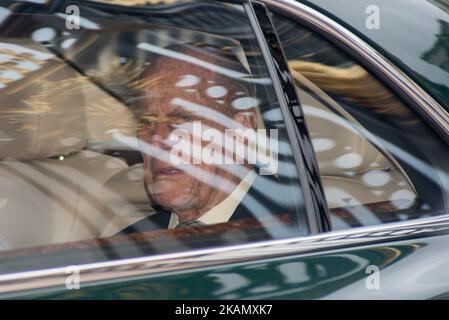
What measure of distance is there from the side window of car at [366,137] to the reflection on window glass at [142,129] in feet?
0.37

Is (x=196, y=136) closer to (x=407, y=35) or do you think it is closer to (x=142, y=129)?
(x=142, y=129)

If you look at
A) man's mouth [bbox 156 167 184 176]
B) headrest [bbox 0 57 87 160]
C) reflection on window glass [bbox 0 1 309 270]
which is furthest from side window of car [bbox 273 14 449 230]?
headrest [bbox 0 57 87 160]

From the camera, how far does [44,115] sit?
2.36 meters

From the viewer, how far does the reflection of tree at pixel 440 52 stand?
7.89ft

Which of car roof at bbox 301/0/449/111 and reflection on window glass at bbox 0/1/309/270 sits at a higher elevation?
car roof at bbox 301/0/449/111

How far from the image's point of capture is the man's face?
226cm

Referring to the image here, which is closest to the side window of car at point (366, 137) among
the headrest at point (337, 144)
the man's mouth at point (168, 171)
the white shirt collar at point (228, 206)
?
the headrest at point (337, 144)

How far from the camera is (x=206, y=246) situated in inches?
84.6

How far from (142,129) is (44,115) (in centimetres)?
27

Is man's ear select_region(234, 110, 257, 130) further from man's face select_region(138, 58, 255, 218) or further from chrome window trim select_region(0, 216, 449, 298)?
chrome window trim select_region(0, 216, 449, 298)

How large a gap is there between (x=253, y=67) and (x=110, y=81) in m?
0.36
